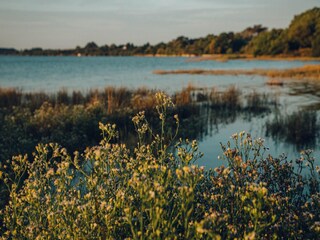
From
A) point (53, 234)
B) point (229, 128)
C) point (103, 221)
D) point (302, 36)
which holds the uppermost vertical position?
point (302, 36)

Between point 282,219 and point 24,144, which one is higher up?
point 282,219

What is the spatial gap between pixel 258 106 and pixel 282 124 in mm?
6590

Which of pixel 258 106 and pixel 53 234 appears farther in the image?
pixel 258 106

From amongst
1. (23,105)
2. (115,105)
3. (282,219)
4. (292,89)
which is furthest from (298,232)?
(292,89)

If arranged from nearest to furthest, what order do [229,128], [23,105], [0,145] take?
[0,145] → [229,128] → [23,105]

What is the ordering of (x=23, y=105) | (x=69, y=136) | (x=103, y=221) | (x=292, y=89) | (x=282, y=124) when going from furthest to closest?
(x=292, y=89), (x=23, y=105), (x=282, y=124), (x=69, y=136), (x=103, y=221)

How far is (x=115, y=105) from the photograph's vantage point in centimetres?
1772

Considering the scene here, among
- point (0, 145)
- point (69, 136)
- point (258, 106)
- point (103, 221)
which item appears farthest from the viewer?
point (258, 106)

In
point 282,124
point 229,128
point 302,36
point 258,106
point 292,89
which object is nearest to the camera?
point 282,124

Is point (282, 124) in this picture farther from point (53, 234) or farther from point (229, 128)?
point (53, 234)

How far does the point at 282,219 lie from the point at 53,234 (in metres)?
2.80

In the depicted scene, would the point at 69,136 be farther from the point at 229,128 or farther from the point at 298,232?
Result: the point at 298,232

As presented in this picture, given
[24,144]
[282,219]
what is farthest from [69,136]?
[282,219]

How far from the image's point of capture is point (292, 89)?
106ft
